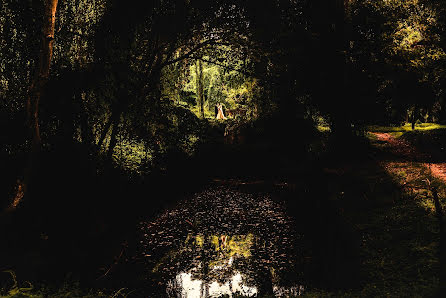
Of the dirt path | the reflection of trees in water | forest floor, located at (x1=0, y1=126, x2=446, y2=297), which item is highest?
the dirt path

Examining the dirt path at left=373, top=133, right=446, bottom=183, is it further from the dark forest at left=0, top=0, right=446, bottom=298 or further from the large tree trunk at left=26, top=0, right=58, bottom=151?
the large tree trunk at left=26, top=0, right=58, bottom=151

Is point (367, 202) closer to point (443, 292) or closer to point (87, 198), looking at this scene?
point (443, 292)

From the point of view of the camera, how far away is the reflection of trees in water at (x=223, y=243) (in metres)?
8.28

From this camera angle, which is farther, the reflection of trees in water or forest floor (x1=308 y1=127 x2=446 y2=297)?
the reflection of trees in water

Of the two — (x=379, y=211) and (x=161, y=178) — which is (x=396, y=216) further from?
(x=161, y=178)

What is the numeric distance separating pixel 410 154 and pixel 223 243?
475 inches

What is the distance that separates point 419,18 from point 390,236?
13180 millimetres

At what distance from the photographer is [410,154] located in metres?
16.6

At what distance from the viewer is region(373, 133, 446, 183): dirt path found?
1233cm

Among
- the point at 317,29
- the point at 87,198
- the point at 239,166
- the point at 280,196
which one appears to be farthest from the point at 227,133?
the point at 87,198

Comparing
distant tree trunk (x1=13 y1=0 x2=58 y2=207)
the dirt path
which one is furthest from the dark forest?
the dirt path

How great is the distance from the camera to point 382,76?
16625mm

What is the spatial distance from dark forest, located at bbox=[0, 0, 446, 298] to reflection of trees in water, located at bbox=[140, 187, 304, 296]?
6 centimetres

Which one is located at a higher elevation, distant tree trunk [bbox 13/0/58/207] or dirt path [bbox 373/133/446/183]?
distant tree trunk [bbox 13/0/58/207]
